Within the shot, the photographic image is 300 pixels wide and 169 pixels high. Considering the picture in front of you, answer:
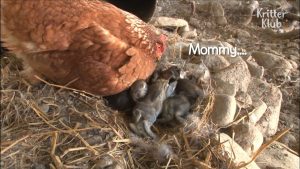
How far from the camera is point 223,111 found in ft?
7.04

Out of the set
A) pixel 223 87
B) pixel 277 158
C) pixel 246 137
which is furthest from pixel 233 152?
pixel 277 158

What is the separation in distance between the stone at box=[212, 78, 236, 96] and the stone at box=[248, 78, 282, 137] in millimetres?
263

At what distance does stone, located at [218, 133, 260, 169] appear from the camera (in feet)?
6.27

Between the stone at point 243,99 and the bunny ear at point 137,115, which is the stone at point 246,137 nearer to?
the stone at point 243,99

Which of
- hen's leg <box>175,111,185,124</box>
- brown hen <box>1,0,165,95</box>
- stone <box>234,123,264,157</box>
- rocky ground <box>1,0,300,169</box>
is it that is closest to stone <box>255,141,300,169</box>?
rocky ground <box>1,0,300,169</box>

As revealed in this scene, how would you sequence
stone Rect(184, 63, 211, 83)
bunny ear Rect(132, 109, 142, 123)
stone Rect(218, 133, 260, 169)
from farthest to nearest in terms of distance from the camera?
stone Rect(184, 63, 211, 83), stone Rect(218, 133, 260, 169), bunny ear Rect(132, 109, 142, 123)

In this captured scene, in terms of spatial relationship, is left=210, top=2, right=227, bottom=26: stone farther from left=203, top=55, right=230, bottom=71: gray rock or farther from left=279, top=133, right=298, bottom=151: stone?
left=279, top=133, right=298, bottom=151: stone

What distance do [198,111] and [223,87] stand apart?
15.2 inches

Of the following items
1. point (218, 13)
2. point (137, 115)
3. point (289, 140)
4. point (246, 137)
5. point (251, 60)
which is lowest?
point (289, 140)

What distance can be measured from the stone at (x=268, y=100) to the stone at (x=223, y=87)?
263mm

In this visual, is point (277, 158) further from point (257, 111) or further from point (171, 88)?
point (171, 88)

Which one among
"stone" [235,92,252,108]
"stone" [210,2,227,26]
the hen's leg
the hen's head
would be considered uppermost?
the hen's head

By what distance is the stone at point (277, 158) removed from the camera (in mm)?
2365

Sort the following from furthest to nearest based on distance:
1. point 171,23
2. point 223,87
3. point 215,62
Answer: point 171,23, point 215,62, point 223,87
